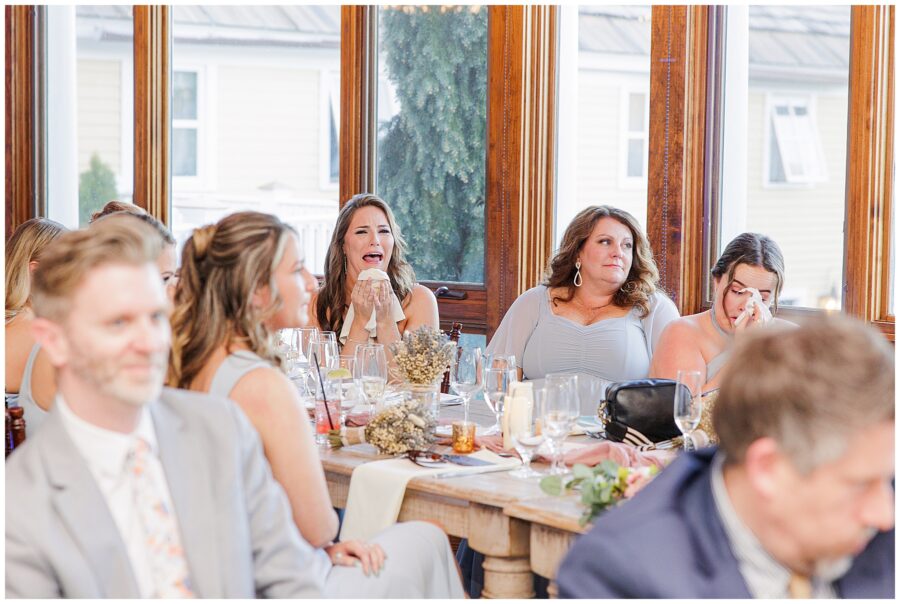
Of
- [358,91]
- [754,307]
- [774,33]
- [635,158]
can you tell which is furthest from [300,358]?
[358,91]

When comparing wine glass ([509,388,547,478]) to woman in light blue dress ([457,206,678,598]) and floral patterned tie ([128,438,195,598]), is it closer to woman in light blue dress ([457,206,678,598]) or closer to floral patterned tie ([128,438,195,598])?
floral patterned tie ([128,438,195,598])

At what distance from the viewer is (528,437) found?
246 centimetres

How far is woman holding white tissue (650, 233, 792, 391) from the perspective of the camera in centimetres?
348

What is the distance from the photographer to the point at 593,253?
404 centimetres

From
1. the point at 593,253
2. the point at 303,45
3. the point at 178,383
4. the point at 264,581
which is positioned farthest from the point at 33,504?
the point at 303,45

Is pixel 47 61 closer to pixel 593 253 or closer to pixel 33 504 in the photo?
pixel 593 253

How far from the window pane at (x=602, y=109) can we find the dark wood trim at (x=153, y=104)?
2.62m

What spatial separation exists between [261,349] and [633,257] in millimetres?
2180

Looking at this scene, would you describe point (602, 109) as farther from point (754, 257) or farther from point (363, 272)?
point (754, 257)

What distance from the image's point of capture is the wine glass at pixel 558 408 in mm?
2357

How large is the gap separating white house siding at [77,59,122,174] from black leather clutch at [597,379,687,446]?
4740 millimetres

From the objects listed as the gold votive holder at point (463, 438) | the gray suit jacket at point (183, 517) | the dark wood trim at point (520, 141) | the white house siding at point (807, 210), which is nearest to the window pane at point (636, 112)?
the dark wood trim at point (520, 141)

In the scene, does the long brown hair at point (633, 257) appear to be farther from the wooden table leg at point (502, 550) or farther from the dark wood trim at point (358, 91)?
the wooden table leg at point (502, 550)

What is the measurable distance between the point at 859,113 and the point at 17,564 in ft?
10.7
